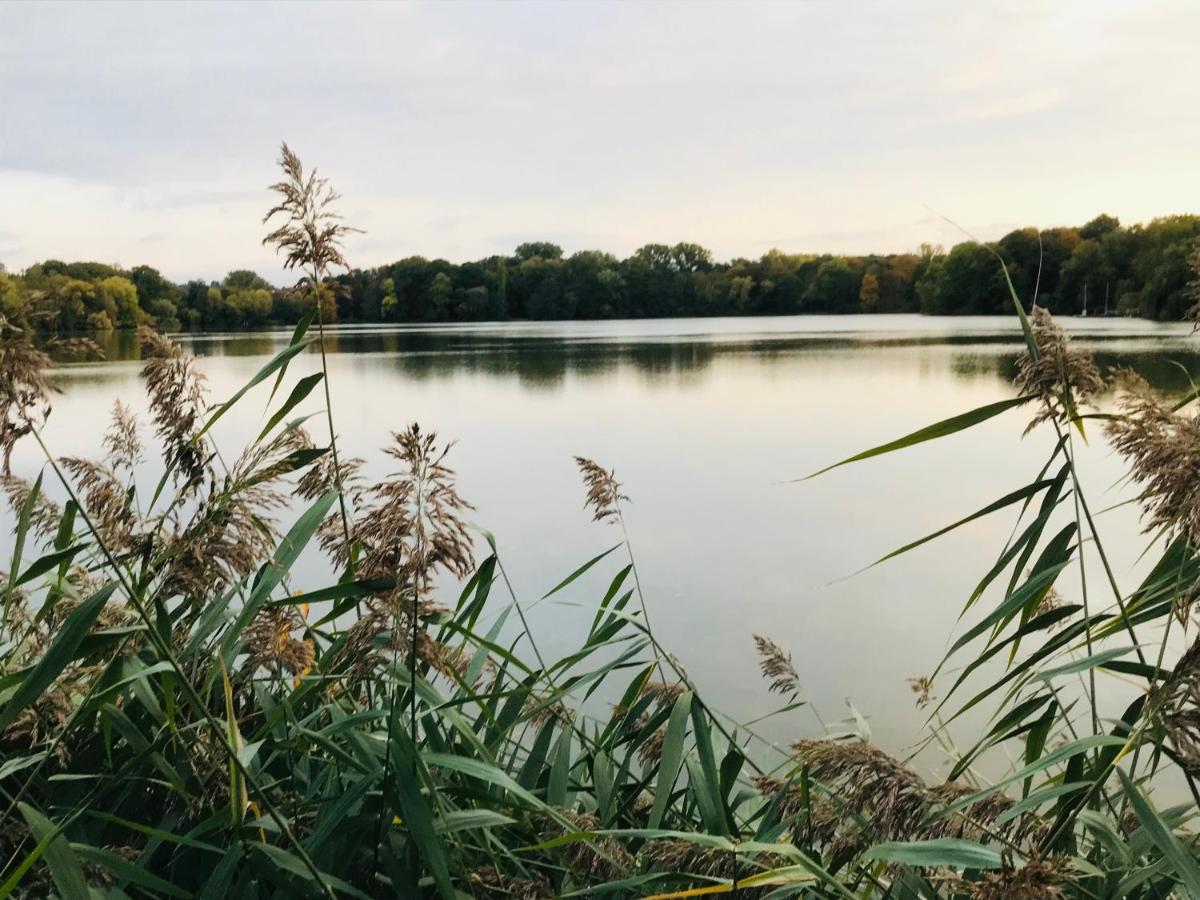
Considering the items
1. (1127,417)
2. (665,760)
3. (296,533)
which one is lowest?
(665,760)

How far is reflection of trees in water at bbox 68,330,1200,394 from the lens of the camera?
19.9m

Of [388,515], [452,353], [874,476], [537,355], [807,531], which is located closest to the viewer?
[388,515]

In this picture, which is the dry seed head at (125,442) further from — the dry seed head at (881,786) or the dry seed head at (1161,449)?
the dry seed head at (1161,449)

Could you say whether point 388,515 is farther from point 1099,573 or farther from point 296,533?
point 1099,573

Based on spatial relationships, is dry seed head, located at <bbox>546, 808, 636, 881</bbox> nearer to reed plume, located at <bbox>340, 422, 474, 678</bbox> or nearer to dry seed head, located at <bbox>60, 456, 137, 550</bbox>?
reed plume, located at <bbox>340, 422, 474, 678</bbox>

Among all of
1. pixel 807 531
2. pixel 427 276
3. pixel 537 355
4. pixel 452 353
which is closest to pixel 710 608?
pixel 807 531

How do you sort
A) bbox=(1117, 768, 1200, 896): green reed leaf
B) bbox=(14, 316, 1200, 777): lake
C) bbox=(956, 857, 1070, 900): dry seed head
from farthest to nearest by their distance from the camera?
1. bbox=(14, 316, 1200, 777): lake
2. bbox=(1117, 768, 1200, 896): green reed leaf
3. bbox=(956, 857, 1070, 900): dry seed head

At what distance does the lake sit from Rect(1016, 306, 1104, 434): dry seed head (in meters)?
0.39

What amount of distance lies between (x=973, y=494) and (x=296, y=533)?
845 cm

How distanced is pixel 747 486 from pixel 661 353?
19.7 meters

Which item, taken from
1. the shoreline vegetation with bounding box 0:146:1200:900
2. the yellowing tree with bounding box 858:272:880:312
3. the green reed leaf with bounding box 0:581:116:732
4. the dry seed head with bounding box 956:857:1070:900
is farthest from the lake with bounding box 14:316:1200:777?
the yellowing tree with bounding box 858:272:880:312

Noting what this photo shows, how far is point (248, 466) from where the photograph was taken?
1456 millimetres

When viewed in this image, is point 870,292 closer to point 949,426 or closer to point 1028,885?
point 949,426

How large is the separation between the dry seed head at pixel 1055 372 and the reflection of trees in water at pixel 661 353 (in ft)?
49.4
